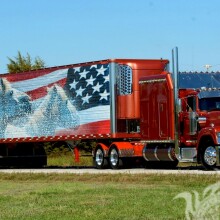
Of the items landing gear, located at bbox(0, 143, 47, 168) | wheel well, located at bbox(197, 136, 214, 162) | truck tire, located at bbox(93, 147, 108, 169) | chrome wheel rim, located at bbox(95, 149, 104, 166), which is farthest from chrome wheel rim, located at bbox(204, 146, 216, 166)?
landing gear, located at bbox(0, 143, 47, 168)

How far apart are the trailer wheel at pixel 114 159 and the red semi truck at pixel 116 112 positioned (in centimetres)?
4

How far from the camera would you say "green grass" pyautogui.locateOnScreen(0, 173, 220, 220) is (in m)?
13.4

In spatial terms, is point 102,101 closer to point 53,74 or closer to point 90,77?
point 90,77

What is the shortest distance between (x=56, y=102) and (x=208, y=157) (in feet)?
31.5

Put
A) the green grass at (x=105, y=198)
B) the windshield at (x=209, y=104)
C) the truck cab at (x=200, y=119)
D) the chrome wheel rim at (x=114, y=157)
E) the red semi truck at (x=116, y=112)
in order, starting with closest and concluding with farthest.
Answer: the green grass at (x=105, y=198) → the truck cab at (x=200, y=119) → the windshield at (x=209, y=104) → the red semi truck at (x=116, y=112) → the chrome wheel rim at (x=114, y=157)

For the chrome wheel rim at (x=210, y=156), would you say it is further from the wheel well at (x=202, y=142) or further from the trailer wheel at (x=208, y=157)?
the wheel well at (x=202, y=142)

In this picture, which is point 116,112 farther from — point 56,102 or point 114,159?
point 56,102

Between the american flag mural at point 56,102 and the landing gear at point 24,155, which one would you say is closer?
the american flag mural at point 56,102

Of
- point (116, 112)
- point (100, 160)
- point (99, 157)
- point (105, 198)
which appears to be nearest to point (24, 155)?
point (99, 157)

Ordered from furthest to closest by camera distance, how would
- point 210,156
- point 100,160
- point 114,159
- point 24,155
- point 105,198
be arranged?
point 24,155, point 100,160, point 114,159, point 210,156, point 105,198

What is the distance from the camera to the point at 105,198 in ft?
52.7

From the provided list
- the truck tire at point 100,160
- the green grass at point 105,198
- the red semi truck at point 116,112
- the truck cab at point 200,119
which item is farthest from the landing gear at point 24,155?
the green grass at point 105,198

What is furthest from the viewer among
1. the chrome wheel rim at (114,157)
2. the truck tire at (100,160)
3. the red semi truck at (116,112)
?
the truck tire at (100,160)

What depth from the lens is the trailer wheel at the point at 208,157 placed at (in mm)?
25953
